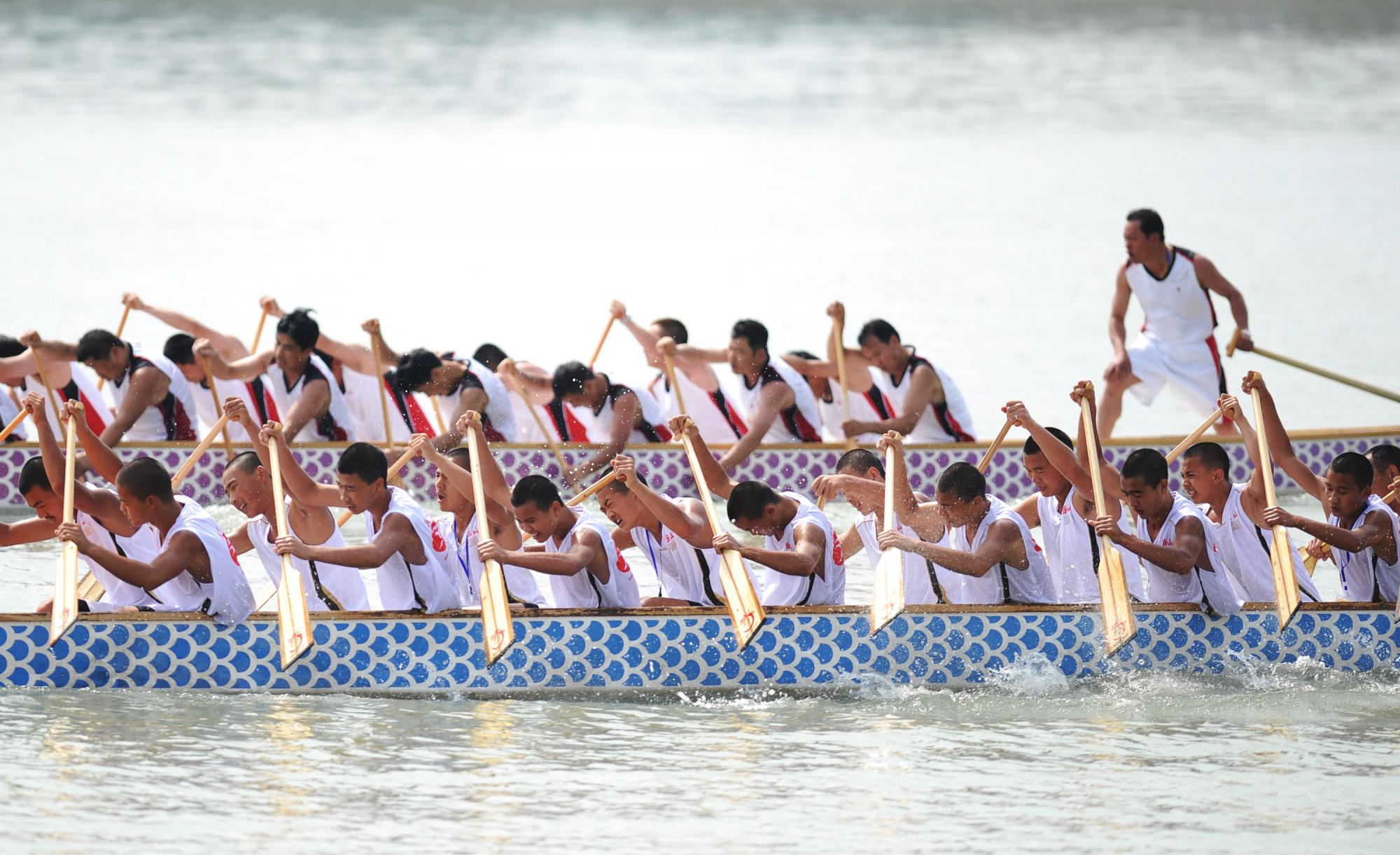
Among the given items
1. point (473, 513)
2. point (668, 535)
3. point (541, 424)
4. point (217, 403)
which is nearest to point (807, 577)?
point (668, 535)

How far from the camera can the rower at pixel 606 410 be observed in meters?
11.6

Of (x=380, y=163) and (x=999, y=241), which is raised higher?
(x=380, y=163)

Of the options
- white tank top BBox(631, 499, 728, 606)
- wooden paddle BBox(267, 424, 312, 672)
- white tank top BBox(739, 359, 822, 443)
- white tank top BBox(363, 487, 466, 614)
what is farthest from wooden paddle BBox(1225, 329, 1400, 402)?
wooden paddle BBox(267, 424, 312, 672)

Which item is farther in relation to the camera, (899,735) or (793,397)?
(793,397)

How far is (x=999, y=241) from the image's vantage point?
23094 millimetres

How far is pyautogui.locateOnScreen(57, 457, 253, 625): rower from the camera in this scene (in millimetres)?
8102

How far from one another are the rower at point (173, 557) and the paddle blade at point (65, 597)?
0.21 ft

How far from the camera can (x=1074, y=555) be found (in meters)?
8.85

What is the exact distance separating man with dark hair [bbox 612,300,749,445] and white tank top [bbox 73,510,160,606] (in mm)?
4288

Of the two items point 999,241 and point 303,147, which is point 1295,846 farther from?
point 303,147

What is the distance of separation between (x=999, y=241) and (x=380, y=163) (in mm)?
10315

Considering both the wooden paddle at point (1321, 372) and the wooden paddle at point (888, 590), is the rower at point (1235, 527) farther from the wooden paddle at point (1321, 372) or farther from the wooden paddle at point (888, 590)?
the wooden paddle at point (1321, 372)

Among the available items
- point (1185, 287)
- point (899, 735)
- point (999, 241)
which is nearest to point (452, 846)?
point (899, 735)

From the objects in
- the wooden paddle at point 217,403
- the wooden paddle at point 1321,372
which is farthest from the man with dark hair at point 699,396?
the wooden paddle at point 1321,372
